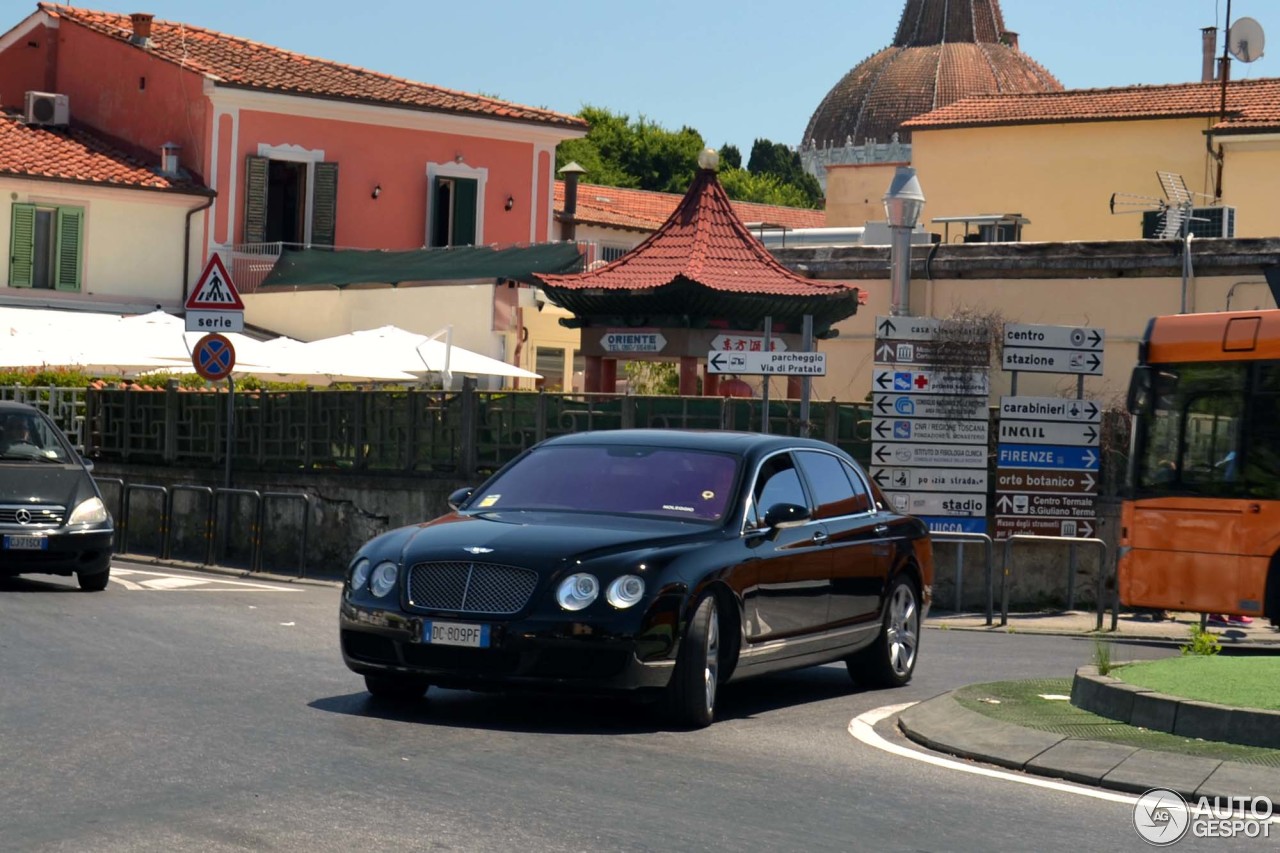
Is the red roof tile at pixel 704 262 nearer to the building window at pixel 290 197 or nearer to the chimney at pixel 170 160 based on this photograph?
the building window at pixel 290 197

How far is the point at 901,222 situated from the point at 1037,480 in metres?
6.67

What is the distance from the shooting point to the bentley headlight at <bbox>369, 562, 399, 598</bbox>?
34.1 ft

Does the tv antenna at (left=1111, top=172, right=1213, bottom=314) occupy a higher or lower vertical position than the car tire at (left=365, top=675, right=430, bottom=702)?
higher

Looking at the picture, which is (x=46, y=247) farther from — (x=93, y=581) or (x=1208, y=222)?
(x=93, y=581)

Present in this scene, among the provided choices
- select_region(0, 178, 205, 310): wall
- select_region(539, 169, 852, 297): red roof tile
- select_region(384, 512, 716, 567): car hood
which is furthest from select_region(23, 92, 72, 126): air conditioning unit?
select_region(384, 512, 716, 567): car hood

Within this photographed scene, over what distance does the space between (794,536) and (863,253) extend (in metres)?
19.6

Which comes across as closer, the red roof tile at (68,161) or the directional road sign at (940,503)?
the directional road sign at (940,503)

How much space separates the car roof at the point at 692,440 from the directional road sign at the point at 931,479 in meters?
8.82

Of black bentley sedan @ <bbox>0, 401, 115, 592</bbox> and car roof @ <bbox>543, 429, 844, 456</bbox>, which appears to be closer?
car roof @ <bbox>543, 429, 844, 456</bbox>

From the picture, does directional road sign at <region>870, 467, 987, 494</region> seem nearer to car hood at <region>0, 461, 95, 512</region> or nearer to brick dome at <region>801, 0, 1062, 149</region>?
car hood at <region>0, 461, 95, 512</region>

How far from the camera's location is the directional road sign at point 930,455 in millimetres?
20875

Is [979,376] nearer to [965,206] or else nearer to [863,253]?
[863,253]

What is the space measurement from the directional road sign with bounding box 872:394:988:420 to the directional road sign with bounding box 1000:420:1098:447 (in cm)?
35

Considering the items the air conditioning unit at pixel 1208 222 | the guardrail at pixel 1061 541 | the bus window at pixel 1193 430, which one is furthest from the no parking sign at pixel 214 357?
the air conditioning unit at pixel 1208 222
